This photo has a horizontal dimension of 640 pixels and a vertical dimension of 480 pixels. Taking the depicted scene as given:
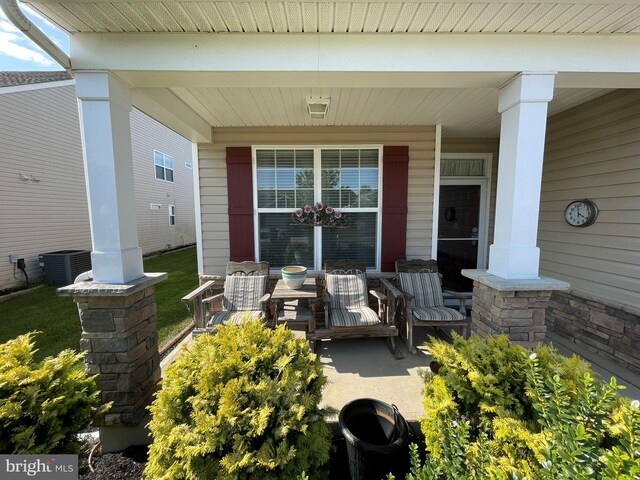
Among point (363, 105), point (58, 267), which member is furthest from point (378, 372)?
point (58, 267)

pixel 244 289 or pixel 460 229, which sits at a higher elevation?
pixel 460 229

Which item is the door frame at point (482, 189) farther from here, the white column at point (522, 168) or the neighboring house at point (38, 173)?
the neighboring house at point (38, 173)

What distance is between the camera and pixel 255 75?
196 cm

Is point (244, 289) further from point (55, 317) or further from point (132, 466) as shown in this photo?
point (55, 317)

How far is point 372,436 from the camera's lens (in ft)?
5.38

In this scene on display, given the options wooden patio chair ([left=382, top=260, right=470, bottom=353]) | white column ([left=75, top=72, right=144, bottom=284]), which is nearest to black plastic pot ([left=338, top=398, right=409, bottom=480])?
wooden patio chair ([left=382, top=260, right=470, bottom=353])

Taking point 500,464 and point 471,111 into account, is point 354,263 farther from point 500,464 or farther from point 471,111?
point 500,464

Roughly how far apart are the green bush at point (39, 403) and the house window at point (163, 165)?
10.7m

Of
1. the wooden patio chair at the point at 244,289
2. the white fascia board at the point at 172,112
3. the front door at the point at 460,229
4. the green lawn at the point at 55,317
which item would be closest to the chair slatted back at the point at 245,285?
the wooden patio chair at the point at 244,289

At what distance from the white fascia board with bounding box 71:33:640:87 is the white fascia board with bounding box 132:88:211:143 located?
1.71ft

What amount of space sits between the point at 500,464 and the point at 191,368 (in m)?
1.52

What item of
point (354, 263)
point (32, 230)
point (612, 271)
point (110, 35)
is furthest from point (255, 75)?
point (32, 230)

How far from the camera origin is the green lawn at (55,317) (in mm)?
3298

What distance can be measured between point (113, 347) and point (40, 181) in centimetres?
717
